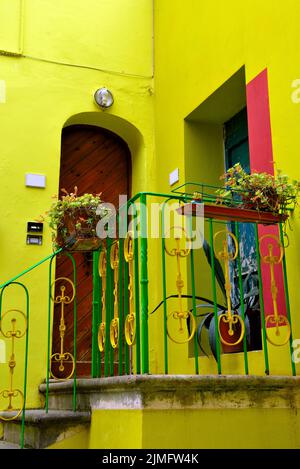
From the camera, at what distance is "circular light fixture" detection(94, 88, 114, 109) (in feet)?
18.3

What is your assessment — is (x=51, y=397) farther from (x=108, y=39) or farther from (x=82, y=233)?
(x=108, y=39)

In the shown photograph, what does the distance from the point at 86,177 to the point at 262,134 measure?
2239 mm

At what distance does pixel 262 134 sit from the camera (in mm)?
3945

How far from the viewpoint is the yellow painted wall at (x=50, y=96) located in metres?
4.92

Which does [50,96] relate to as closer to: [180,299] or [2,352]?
[2,352]

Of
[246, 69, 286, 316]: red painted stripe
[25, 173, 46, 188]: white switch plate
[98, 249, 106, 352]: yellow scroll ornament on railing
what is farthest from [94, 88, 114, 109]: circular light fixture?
[98, 249, 106, 352]: yellow scroll ornament on railing

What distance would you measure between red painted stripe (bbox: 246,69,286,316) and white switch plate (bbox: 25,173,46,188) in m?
1.98

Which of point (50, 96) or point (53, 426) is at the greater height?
point (50, 96)

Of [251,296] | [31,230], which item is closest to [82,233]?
[251,296]

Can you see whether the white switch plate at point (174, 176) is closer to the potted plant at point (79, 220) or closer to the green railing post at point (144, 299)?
the potted plant at point (79, 220)

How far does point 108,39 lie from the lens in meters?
5.84

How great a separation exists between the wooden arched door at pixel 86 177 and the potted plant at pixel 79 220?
5.29 ft

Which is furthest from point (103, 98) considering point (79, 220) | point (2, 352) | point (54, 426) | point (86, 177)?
point (54, 426)
